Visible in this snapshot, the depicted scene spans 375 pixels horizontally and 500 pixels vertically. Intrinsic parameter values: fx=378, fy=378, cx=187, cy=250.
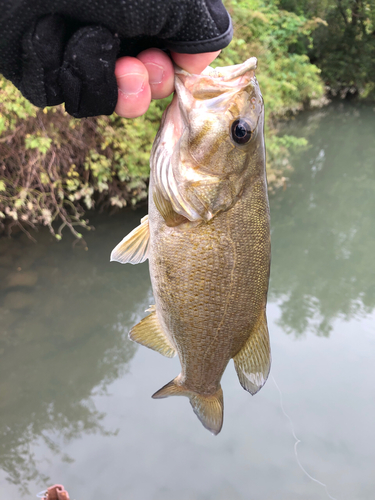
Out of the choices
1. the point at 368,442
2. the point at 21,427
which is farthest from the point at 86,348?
the point at 368,442

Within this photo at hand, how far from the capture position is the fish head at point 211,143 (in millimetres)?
1141

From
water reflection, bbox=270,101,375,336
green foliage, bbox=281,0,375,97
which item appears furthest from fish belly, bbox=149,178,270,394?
green foliage, bbox=281,0,375,97

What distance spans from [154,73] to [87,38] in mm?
210

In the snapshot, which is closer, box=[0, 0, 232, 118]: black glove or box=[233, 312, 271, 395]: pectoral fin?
box=[0, 0, 232, 118]: black glove

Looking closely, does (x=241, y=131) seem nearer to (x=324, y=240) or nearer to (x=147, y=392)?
(x=147, y=392)

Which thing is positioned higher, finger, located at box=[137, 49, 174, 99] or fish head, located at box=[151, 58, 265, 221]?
finger, located at box=[137, 49, 174, 99]

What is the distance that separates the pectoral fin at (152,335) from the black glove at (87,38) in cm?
88

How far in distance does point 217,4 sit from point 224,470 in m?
3.31

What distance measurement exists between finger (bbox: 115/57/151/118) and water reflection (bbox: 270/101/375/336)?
375cm

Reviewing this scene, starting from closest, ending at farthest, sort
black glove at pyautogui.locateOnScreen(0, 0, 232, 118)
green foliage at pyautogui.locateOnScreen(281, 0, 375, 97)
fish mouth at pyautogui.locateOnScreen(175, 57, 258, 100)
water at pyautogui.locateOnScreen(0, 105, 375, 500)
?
black glove at pyautogui.locateOnScreen(0, 0, 232, 118)
fish mouth at pyautogui.locateOnScreen(175, 57, 258, 100)
water at pyautogui.locateOnScreen(0, 105, 375, 500)
green foliage at pyautogui.locateOnScreen(281, 0, 375, 97)

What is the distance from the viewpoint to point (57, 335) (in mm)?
3902

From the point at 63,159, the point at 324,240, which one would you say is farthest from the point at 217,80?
the point at 324,240

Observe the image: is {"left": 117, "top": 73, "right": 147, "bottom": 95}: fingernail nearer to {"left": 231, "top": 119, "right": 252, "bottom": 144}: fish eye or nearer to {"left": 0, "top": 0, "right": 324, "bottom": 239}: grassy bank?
{"left": 231, "top": 119, "right": 252, "bottom": 144}: fish eye

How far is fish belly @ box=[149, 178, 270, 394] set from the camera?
129 cm
